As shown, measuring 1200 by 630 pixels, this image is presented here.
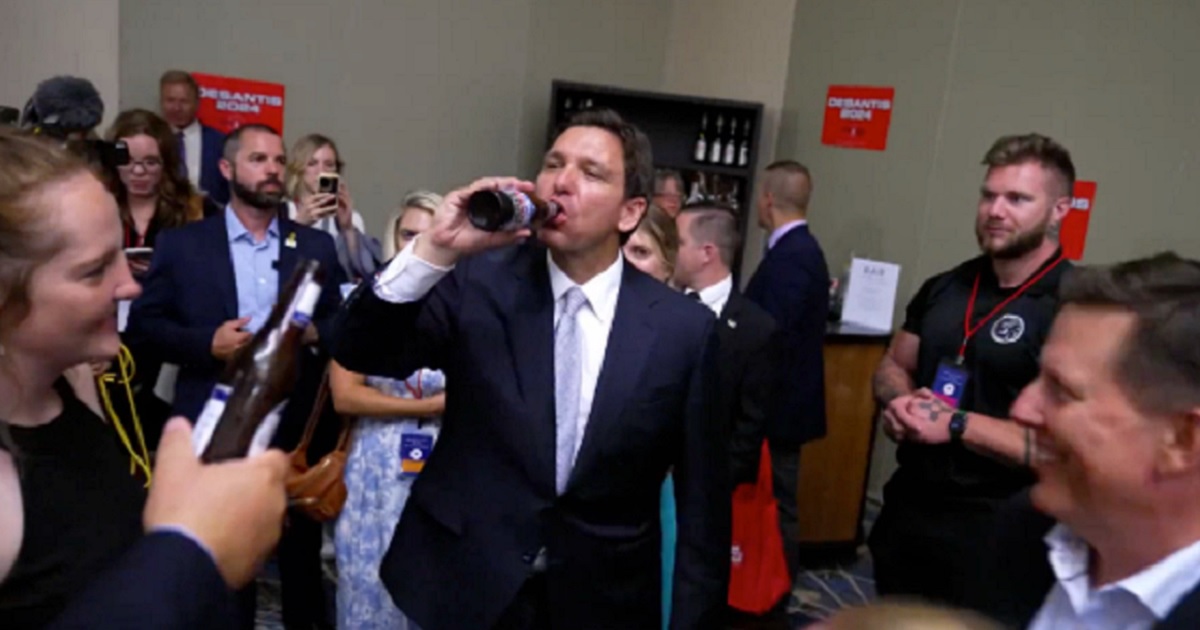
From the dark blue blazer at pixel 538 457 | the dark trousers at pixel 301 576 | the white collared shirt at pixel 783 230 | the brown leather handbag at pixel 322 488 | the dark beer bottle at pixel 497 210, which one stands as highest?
the dark beer bottle at pixel 497 210

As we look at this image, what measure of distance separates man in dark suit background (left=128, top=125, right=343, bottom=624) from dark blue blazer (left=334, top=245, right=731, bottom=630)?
3.29 feet

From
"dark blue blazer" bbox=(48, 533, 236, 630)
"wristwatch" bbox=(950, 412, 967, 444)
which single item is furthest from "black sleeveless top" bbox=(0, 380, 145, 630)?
"wristwatch" bbox=(950, 412, 967, 444)

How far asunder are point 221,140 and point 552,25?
2.22 meters

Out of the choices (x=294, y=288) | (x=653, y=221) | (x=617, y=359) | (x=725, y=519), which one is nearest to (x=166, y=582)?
(x=294, y=288)

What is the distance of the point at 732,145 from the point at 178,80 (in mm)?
3329

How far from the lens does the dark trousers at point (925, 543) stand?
2.29 meters

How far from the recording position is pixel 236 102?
536cm

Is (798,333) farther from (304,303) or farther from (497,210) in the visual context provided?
(304,303)

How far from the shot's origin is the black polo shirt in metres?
2.29

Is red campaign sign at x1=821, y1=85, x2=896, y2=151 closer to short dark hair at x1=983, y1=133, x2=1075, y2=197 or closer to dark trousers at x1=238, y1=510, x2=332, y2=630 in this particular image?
short dark hair at x1=983, y1=133, x2=1075, y2=197

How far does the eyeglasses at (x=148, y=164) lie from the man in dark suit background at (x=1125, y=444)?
9.93 ft

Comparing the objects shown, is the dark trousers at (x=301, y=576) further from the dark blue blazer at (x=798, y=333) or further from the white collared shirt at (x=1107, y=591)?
the white collared shirt at (x=1107, y=591)

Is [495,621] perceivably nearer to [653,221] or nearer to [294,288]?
[294,288]

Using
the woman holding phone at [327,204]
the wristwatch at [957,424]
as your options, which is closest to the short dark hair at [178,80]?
the woman holding phone at [327,204]
